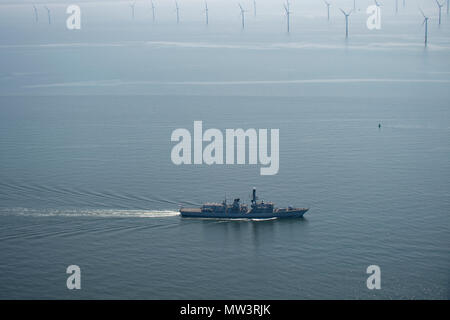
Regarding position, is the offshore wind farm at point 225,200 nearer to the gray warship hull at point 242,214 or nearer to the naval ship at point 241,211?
the gray warship hull at point 242,214

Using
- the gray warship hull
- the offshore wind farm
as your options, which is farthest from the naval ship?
the offshore wind farm

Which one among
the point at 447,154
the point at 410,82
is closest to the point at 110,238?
the point at 447,154

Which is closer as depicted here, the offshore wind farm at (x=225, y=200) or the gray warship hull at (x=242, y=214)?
the offshore wind farm at (x=225, y=200)

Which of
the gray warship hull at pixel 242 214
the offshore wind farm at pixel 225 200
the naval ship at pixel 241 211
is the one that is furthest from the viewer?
the naval ship at pixel 241 211

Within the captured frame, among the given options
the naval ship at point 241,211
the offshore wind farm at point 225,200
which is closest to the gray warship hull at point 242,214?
the naval ship at point 241,211

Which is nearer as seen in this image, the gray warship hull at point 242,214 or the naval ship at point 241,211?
the gray warship hull at point 242,214

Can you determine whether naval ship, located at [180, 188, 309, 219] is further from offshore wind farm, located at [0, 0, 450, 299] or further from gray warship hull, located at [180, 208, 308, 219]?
offshore wind farm, located at [0, 0, 450, 299]

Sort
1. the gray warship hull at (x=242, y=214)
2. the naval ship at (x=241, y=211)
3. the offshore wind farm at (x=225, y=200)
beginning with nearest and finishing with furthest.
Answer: the offshore wind farm at (x=225, y=200)
the gray warship hull at (x=242, y=214)
the naval ship at (x=241, y=211)

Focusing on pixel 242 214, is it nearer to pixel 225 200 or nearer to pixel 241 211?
pixel 241 211
